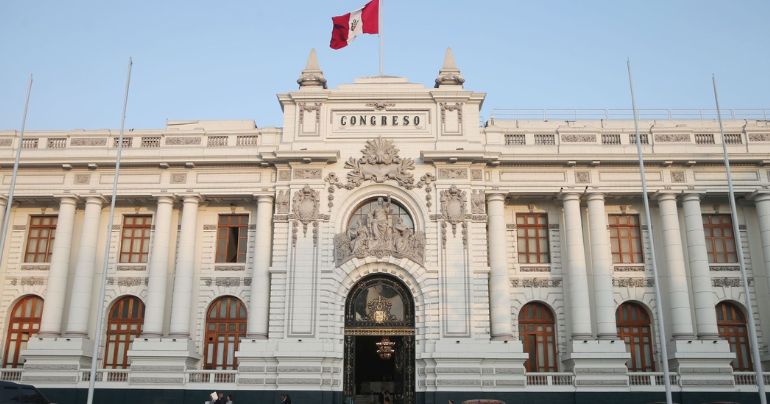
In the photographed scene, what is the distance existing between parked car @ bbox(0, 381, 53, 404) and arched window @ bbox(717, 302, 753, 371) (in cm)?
2848

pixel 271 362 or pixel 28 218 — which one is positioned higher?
pixel 28 218

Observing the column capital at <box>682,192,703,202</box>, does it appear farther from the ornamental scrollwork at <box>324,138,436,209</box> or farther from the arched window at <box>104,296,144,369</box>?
the arched window at <box>104,296,144,369</box>

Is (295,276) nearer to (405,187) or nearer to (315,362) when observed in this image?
(315,362)

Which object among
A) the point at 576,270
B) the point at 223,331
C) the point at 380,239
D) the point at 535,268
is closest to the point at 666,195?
the point at 576,270

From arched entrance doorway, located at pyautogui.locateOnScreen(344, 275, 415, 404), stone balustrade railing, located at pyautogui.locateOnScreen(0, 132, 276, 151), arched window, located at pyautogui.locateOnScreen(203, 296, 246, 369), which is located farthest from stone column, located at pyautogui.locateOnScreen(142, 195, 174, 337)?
arched entrance doorway, located at pyautogui.locateOnScreen(344, 275, 415, 404)

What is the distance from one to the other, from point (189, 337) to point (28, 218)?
35.9 feet

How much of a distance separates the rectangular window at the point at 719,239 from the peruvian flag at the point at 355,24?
1874 cm

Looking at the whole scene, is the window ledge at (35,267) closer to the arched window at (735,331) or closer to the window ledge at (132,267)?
the window ledge at (132,267)

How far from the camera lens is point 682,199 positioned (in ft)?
110

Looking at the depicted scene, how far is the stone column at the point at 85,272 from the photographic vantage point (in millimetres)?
32438

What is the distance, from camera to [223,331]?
109 ft

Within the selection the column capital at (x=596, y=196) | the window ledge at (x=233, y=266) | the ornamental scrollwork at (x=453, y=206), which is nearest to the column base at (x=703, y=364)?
the column capital at (x=596, y=196)

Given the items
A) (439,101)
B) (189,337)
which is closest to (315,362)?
(189,337)

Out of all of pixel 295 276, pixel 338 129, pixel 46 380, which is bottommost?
pixel 46 380
